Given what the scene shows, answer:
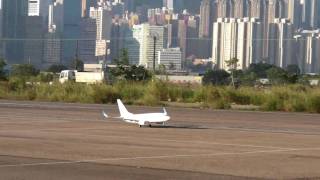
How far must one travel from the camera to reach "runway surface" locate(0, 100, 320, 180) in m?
14.8

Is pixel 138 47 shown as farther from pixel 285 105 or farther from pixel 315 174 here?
pixel 315 174

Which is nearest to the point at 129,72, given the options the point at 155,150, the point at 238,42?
the point at 155,150

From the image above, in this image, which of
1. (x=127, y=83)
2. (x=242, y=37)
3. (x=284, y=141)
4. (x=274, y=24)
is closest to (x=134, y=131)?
(x=284, y=141)

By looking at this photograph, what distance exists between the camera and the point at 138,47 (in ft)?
580

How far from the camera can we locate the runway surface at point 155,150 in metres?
14.8

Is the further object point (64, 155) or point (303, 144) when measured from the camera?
point (303, 144)

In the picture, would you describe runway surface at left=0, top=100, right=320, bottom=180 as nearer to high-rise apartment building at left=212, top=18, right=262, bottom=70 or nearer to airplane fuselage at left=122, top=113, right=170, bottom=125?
airplane fuselage at left=122, top=113, right=170, bottom=125

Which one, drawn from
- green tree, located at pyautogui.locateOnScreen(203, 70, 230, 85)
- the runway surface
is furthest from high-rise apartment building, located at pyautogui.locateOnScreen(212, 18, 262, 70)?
the runway surface

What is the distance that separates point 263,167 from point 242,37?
155m

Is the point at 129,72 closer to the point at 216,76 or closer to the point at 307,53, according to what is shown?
the point at 216,76

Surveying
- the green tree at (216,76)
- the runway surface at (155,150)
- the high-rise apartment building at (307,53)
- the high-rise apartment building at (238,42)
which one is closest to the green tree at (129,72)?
the green tree at (216,76)

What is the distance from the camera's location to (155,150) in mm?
18703

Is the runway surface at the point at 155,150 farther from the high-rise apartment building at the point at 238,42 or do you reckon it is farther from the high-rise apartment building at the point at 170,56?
the high-rise apartment building at the point at 170,56

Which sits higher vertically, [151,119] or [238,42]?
[238,42]
